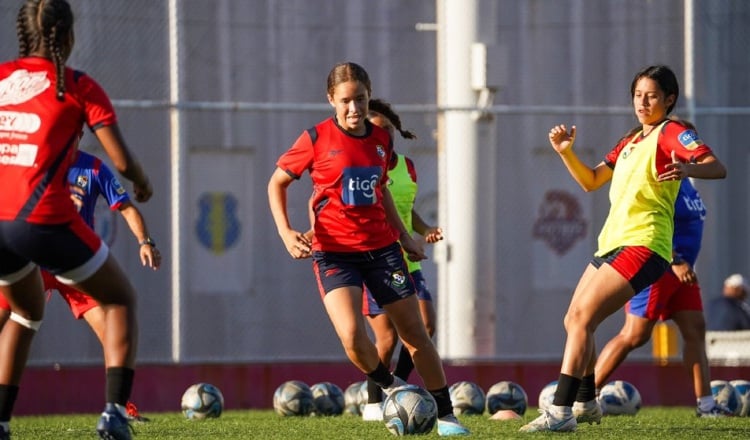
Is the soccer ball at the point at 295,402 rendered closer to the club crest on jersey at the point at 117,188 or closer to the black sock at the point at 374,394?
the black sock at the point at 374,394

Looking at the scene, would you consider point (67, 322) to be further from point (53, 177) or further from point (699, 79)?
point (53, 177)

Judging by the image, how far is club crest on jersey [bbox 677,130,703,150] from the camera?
7734mm

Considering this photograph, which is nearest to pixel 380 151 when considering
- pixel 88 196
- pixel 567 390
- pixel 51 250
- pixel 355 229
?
pixel 355 229

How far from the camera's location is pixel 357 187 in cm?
808

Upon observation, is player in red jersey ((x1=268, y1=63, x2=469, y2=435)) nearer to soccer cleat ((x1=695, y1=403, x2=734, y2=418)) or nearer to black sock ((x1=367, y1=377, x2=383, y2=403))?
black sock ((x1=367, y1=377, x2=383, y2=403))

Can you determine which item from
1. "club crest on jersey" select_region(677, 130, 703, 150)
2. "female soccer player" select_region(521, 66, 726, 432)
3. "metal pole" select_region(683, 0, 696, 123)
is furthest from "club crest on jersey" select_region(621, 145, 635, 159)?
"metal pole" select_region(683, 0, 696, 123)

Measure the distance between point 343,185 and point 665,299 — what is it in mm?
2851

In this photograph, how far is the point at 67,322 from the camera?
57.7 ft

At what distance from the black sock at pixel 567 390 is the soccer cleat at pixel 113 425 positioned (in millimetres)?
2484

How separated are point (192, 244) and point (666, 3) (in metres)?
7.43

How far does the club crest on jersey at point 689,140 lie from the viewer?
25.4ft

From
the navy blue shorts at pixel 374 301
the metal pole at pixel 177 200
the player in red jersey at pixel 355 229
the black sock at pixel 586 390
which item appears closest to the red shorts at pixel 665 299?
the black sock at pixel 586 390

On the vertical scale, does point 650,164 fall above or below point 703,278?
above

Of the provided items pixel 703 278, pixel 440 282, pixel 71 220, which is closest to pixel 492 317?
pixel 440 282
